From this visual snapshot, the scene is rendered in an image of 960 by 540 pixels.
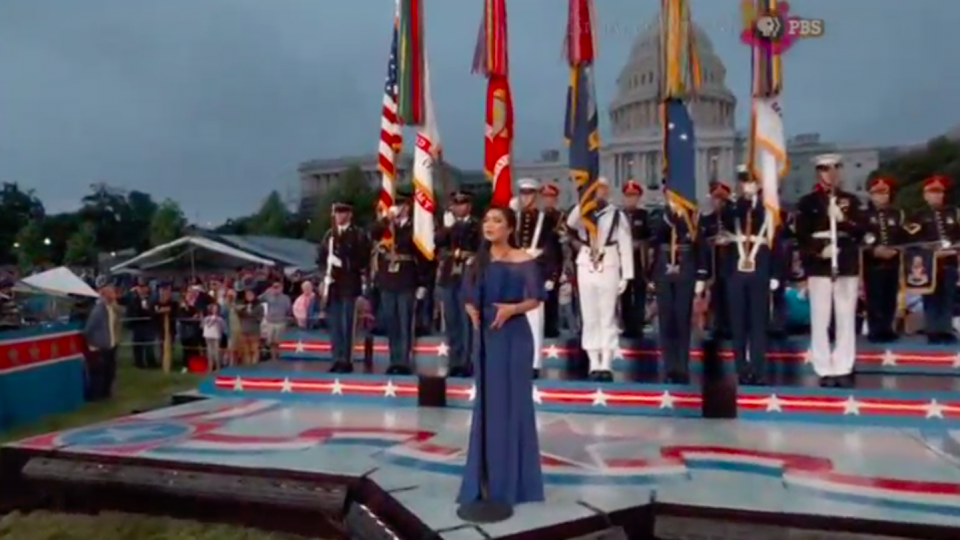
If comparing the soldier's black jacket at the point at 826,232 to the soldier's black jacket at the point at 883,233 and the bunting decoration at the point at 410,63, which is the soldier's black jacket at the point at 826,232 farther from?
the bunting decoration at the point at 410,63

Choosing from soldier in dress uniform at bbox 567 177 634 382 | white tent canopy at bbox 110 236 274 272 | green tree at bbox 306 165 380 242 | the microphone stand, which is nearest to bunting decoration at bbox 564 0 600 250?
soldier in dress uniform at bbox 567 177 634 382

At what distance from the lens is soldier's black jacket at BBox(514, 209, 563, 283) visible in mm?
8031

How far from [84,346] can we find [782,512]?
9.32m

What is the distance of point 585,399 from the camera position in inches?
288

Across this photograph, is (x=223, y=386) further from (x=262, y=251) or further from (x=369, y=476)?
(x=262, y=251)

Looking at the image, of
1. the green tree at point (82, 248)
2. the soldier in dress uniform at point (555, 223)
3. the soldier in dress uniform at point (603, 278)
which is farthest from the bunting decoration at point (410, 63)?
the green tree at point (82, 248)

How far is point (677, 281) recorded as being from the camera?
7.46m

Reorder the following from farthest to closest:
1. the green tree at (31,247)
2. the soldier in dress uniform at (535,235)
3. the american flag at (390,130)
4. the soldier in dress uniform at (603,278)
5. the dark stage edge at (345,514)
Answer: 1. the green tree at (31,247)
2. the american flag at (390,130)
3. the soldier in dress uniform at (535,235)
4. the soldier in dress uniform at (603,278)
5. the dark stage edge at (345,514)

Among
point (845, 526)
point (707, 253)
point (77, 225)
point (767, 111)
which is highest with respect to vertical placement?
point (77, 225)

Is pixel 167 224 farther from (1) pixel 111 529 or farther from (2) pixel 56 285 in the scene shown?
(1) pixel 111 529

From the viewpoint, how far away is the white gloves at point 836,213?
23.2 ft

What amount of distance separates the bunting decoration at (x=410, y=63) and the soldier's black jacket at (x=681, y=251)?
3560 millimetres

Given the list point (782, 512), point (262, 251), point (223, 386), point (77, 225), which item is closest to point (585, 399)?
point (782, 512)

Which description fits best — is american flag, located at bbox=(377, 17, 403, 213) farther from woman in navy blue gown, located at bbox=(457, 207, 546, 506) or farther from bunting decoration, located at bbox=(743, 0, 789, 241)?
woman in navy blue gown, located at bbox=(457, 207, 546, 506)
